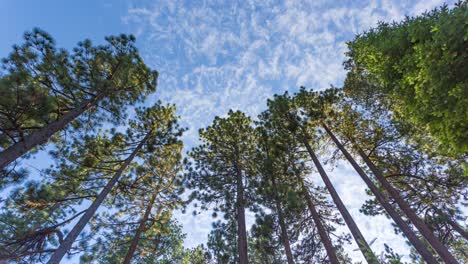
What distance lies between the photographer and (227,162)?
11.7 m

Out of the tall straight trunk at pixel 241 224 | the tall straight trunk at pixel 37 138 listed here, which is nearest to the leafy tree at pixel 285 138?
the tall straight trunk at pixel 241 224

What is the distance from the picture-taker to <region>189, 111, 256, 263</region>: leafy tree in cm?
1050

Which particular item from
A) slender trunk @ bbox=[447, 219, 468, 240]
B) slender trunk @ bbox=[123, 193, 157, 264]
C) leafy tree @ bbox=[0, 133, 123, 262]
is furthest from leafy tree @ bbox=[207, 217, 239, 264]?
slender trunk @ bbox=[447, 219, 468, 240]

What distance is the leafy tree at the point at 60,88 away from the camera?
5.05 metres

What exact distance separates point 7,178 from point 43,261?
290cm

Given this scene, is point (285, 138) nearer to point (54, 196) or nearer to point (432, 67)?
point (432, 67)

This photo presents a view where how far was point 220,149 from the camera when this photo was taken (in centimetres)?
1199

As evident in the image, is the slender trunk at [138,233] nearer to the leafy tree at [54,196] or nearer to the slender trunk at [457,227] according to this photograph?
the leafy tree at [54,196]

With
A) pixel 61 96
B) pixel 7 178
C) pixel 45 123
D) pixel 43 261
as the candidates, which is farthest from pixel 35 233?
pixel 61 96

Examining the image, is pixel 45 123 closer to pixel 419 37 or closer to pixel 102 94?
pixel 102 94

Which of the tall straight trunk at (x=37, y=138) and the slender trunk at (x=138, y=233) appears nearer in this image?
the tall straight trunk at (x=37, y=138)

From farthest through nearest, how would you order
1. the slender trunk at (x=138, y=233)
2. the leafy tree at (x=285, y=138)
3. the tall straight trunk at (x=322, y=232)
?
the leafy tree at (x=285, y=138)
the slender trunk at (x=138, y=233)
the tall straight trunk at (x=322, y=232)

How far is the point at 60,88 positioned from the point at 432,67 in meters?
11.7

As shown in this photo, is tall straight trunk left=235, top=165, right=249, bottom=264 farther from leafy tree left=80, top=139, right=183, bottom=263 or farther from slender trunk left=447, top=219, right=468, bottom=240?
slender trunk left=447, top=219, right=468, bottom=240
